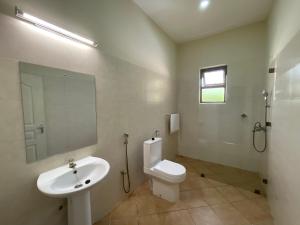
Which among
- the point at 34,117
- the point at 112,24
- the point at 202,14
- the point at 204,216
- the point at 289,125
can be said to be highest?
the point at 202,14

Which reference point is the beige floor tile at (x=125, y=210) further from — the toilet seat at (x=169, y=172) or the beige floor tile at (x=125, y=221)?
the toilet seat at (x=169, y=172)

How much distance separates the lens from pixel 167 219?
1.69 meters

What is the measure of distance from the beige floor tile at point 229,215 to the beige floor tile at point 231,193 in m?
0.19

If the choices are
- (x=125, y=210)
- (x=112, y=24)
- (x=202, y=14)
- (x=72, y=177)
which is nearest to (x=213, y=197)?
(x=125, y=210)

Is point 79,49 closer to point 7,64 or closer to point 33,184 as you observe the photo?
point 7,64

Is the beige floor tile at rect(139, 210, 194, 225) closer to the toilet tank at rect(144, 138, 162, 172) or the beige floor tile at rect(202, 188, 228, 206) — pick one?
the beige floor tile at rect(202, 188, 228, 206)

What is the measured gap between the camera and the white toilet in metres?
1.89

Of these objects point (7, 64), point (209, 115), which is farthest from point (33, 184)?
point (209, 115)

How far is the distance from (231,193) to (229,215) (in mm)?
507

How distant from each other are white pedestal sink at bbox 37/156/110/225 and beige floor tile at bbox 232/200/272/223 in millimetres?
1810

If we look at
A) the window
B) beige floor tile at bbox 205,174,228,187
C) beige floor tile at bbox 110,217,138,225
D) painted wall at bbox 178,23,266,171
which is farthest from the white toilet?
the window

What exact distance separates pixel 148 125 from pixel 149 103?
1.26 ft

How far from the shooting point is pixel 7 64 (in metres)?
0.96

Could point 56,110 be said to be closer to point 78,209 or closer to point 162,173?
point 78,209
